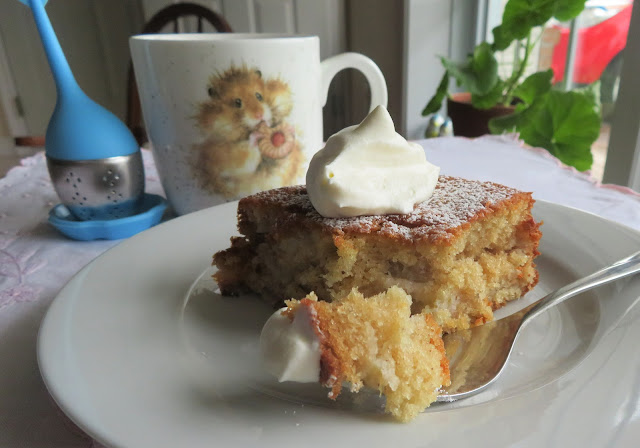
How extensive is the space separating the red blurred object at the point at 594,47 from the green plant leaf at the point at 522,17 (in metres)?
0.48

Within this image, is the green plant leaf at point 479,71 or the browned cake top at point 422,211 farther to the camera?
the green plant leaf at point 479,71

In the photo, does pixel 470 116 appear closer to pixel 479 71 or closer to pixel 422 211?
pixel 479 71

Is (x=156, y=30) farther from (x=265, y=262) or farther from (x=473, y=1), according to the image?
(x=265, y=262)

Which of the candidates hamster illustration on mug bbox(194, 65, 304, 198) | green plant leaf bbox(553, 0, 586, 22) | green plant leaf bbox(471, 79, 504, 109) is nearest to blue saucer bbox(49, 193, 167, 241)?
hamster illustration on mug bbox(194, 65, 304, 198)

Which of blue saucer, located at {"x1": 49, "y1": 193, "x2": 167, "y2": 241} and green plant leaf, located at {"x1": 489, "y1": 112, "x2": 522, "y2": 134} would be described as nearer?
blue saucer, located at {"x1": 49, "y1": 193, "x2": 167, "y2": 241}

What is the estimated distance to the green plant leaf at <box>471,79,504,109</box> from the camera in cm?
210

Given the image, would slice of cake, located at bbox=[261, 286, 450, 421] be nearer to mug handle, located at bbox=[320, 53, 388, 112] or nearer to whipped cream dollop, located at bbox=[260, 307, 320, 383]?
whipped cream dollop, located at bbox=[260, 307, 320, 383]

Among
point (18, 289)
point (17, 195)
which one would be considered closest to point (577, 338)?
point (18, 289)

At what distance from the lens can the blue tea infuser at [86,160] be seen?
1.14 m

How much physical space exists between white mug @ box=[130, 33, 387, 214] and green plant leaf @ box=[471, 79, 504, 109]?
44.3 inches

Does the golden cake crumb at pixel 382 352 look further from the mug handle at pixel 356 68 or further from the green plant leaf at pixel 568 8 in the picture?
the green plant leaf at pixel 568 8

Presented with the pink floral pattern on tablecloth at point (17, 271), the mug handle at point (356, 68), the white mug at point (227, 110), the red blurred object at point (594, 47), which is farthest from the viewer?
the red blurred object at point (594, 47)

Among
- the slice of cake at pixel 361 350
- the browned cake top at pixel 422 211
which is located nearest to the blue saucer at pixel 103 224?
the browned cake top at pixel 422 211

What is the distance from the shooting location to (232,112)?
1.12 metres
